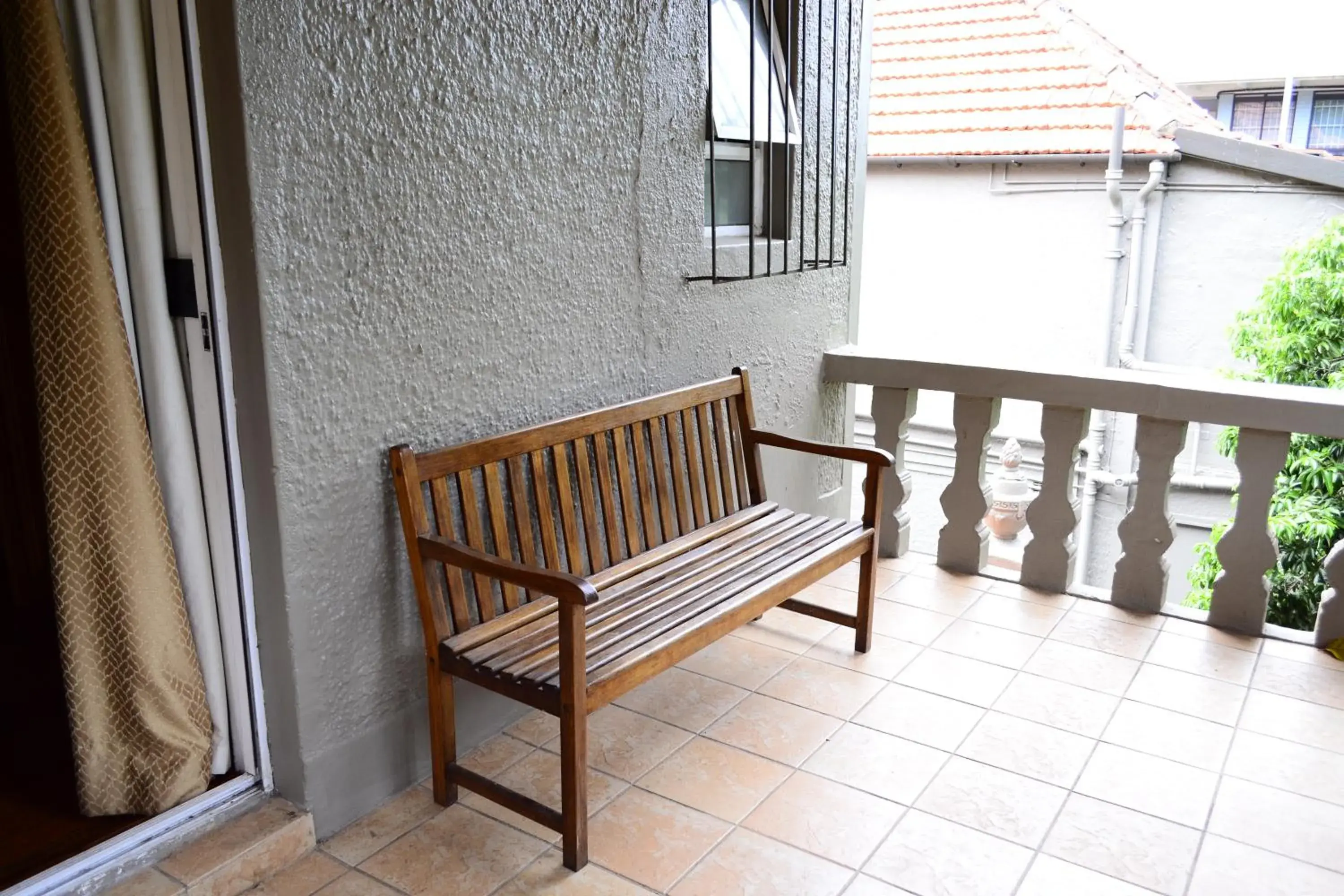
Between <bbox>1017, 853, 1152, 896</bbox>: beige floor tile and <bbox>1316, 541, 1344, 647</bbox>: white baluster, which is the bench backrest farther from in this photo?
<bbox>1316, 541, 1344, 647</bbox>: white baluster

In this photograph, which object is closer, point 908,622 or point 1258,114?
point 908,622

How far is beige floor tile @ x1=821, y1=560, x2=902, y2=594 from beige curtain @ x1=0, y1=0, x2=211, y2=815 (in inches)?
82.6

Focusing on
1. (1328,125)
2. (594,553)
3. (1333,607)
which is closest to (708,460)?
(594,553)

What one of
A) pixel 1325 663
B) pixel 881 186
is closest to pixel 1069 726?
pixel 1325 663

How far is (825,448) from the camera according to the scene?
3.09 metres

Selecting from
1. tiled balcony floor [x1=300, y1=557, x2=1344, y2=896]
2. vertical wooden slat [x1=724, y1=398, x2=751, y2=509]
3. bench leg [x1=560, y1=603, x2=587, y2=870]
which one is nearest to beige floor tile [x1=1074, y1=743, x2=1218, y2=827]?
tiled balcony floor [x1=300, y1=557, x2=1344, y2=896]

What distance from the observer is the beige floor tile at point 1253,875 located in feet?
6.64

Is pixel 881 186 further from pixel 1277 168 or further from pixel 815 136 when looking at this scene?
pixel 815 136

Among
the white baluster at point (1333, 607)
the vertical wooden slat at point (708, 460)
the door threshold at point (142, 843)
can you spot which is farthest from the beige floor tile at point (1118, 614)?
the door threshold at point (142, 843)

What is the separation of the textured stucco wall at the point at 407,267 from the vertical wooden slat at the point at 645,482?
0.45 feet

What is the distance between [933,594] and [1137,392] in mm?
919

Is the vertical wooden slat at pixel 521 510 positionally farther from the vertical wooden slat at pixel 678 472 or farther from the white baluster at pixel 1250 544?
the white baluster at pixel 1250 544

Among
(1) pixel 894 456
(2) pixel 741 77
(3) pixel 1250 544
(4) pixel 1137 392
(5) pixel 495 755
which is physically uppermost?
(2) pixel 741 77

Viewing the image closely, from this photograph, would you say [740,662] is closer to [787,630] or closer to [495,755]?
[787,630]
